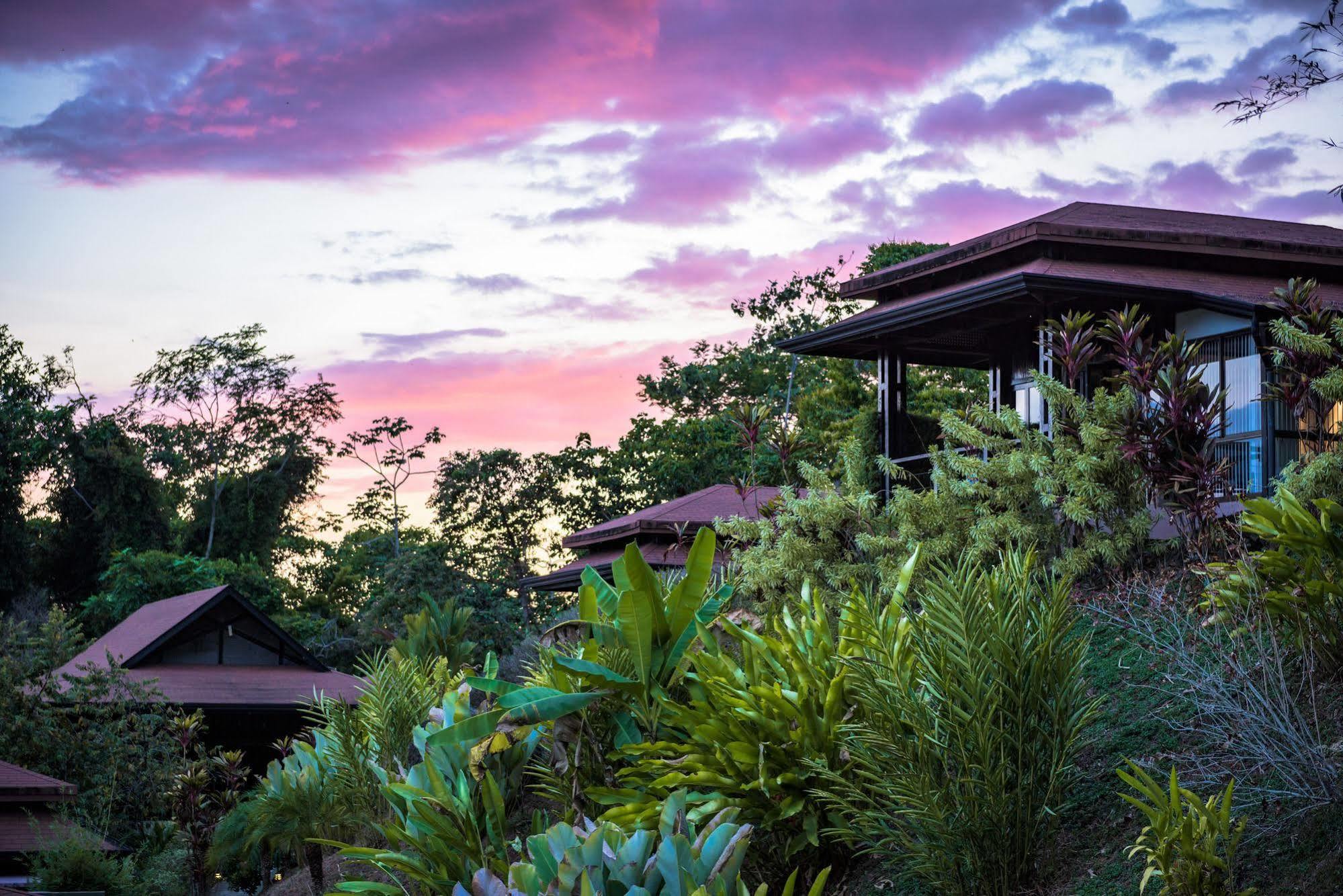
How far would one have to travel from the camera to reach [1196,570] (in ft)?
28.7

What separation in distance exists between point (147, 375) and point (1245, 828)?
5300cm

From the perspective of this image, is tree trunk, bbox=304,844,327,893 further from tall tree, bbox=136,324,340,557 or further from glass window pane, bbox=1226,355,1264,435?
tall tree, bbox=136,324,340,557

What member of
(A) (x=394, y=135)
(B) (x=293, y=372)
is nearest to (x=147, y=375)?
(B) (x=293, y=372)

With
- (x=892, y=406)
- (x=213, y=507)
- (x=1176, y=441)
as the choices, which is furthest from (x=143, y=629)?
(x=213, y=507)

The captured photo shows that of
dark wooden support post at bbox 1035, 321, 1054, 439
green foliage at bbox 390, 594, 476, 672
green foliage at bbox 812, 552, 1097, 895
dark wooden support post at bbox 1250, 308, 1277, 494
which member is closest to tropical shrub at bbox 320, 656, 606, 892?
green foliage at bbox 812, 552, 1097, 895

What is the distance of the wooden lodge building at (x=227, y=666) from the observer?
2523 cm

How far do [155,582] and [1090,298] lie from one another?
115ft

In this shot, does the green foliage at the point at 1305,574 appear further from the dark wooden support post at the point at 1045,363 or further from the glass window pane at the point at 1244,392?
the glass window pane at the point at 1244,392

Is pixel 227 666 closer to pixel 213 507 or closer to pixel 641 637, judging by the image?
pixel 641 637

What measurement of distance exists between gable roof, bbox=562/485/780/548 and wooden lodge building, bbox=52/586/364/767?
5565mm

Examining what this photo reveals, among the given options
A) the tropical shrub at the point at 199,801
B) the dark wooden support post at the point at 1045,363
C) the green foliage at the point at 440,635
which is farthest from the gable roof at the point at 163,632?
the dark wooden support post at the point at 1045,363

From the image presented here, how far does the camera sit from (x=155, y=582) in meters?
42.5

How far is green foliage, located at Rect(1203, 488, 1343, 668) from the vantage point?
6.94 meters

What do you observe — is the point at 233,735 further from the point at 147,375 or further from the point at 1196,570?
the point at 147,375
